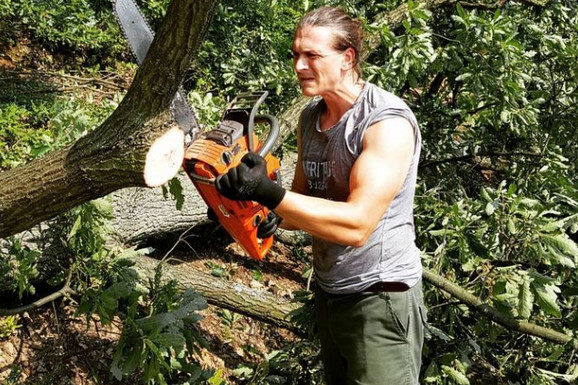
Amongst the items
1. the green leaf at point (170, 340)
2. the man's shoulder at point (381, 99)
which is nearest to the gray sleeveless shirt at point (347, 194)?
the man's shoulder at point (381, 99)

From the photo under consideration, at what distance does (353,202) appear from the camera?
64.1 inches

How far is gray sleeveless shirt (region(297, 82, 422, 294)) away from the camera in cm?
182

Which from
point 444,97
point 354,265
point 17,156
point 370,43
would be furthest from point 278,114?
point 354,265

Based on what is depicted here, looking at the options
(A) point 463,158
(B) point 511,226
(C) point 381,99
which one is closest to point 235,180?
(C) point 381,99

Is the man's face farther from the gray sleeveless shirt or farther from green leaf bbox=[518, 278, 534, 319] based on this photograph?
green leaf bbox=[518, 278, 534, 319]

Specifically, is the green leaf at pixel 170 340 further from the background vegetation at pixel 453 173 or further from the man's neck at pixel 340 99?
the man's neck at pixel 340 99

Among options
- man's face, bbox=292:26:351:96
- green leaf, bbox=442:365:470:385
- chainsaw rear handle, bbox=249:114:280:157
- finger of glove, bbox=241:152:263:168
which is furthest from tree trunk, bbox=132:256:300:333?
finger of glove, bbox=241:152:263:168

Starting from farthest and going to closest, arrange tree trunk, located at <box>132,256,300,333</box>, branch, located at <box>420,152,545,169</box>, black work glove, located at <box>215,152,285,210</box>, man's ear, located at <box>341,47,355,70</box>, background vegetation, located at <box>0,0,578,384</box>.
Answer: branch, located at <box>420,152,545,169</box> → tree trunk, located at <box>132,256,300,333</box> → background vegetation, located at <box>0,0,578,384</box> → man's ear, located at <box>341,47,355,70</box> → black work glove, located at <box>215,152,285,210</box>

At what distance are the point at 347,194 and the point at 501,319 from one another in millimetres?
1278

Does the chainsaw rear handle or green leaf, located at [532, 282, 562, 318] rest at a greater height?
the chainsaw rear handle

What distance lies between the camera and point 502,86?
339 centimetres

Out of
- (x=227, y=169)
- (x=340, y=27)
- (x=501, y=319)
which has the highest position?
(x=340, y=27)

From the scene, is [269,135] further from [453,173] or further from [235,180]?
[453,173]

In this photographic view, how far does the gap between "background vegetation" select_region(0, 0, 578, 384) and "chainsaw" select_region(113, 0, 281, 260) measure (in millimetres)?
583
